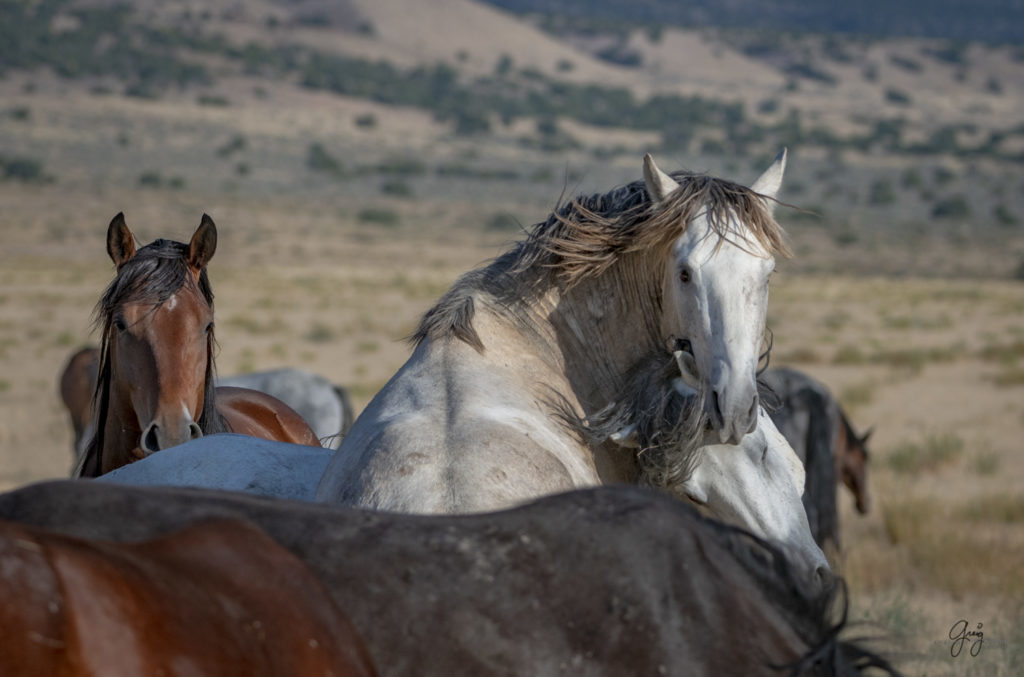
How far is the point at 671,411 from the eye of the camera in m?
2.89

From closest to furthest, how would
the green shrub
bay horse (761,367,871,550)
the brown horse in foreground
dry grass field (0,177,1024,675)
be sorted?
the brown horse in foreground → dry grass field (0,177,1024,675) → bay horse (761,367,871,550) → the green shrub

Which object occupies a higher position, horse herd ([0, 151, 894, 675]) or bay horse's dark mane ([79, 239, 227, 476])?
horse herd ([0, 151, 894, 675])

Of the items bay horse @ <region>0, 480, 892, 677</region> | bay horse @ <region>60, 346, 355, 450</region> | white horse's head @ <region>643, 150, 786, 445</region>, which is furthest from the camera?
bay horse @ <region>60, 346, 355, 450</region>

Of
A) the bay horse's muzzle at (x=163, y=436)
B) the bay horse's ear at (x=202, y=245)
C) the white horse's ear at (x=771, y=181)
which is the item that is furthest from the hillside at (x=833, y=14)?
the white horse's ear at (x=771, y=181)

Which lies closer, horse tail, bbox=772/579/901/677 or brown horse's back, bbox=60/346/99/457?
horse tail, bbox=772/579/901/677

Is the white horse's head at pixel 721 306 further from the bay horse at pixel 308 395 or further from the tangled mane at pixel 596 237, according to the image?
the bay horse at pixel 308 395

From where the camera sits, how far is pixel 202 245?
4.76m

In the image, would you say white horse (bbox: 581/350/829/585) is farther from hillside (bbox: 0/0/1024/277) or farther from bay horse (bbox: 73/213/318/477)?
hillside (bbox: 0/0/1024/277)

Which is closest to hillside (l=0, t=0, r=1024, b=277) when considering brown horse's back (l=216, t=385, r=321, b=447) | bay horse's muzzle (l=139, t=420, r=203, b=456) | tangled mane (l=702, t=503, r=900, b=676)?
brown horse's back (l=216, t=385, r=321, b=447)

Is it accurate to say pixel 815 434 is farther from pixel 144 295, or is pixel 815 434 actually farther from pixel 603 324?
pixel 603 324

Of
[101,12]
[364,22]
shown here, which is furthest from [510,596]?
[364,22]

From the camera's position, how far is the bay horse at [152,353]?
4383 millimetres

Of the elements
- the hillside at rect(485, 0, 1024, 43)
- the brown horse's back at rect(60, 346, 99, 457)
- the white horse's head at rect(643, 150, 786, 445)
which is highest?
the hillside at rect(485, 0, 1024, 43)

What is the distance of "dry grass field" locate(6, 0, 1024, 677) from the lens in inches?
367
